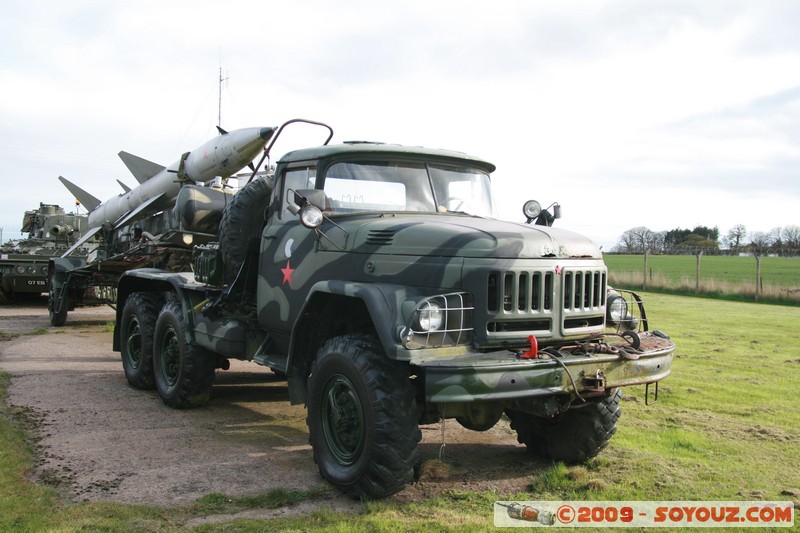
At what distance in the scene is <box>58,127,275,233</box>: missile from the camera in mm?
11945

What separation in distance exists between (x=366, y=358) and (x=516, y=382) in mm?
962

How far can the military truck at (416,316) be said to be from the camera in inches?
176

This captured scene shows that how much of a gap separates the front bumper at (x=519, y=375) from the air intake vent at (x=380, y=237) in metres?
1.06

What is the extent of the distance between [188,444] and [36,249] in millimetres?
15533

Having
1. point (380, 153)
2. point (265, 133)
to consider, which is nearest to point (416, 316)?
point (380, 153)

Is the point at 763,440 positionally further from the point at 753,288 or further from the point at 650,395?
the point at 753,288

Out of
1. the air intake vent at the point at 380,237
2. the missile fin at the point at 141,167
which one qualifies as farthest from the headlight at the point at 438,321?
the missile fin at the point at 141,167

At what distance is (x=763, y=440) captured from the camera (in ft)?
20.3

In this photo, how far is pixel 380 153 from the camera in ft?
19.2

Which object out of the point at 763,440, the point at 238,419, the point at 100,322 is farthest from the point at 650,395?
the point at 100,322

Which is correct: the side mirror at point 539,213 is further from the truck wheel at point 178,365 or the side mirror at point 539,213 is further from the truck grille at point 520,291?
the truck wheel at point 178,365

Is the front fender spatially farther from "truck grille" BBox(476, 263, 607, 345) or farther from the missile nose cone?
the missile nose cone

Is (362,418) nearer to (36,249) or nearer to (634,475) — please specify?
(634,475)

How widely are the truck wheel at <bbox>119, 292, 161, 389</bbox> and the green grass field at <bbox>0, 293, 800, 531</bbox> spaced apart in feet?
4.50
